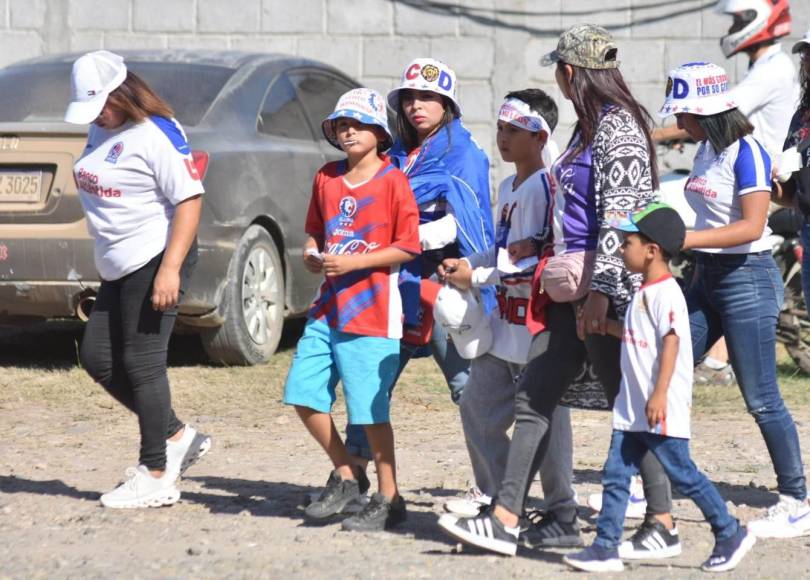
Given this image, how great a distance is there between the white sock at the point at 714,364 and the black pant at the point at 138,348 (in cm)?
378

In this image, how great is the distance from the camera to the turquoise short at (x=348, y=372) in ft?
16.8

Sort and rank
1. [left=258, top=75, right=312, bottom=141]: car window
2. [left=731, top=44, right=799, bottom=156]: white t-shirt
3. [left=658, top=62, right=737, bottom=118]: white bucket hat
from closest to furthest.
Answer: [left=658, top=62, right=737, bottom=118]: white bucket hat
[left=731, top=44, right=799, bottom=156]: white t-shirt
[left=258, top=75, right=312, bottom=141]: car window

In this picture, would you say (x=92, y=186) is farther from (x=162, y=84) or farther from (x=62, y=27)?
(x=62, y=27)

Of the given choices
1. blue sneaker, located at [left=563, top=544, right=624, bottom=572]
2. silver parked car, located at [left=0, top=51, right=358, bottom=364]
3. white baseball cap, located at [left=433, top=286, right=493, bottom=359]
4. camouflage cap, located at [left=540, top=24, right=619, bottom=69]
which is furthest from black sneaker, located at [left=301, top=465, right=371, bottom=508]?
silver parked car, located at [left=0, top=51, right=358, bottom=364]

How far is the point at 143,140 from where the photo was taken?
5.44 metres

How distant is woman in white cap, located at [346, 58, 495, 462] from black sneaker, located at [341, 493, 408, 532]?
368 mm

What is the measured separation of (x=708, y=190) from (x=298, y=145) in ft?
13.3

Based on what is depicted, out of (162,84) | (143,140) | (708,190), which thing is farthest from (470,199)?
(162,84)

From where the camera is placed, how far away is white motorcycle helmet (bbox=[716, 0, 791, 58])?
273 inches

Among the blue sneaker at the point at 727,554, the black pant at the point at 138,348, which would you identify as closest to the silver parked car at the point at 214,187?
the black pant at the point at 138,348

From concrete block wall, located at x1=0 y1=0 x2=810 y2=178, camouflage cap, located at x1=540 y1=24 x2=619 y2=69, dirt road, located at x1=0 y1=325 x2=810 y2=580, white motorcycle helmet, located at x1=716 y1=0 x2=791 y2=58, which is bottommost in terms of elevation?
dirt road, located at x1=0 y1=325 x2=810 y2=580

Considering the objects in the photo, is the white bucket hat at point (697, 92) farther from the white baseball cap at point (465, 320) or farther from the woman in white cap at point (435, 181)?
the white baseball cap at point (465, 320)

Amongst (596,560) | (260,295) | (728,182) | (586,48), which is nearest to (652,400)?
(596,560)

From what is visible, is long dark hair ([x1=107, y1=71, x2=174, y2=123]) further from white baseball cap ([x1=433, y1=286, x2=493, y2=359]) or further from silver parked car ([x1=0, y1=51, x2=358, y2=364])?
silver parked car ([x1=0, y1=51, x2=358, y2=364])
